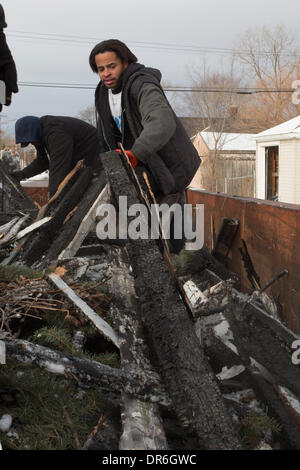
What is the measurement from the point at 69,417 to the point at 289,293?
192 centimetres

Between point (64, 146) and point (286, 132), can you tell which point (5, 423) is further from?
point (286, 132)

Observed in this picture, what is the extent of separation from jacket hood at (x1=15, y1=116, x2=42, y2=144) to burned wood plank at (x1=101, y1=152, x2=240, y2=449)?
2.43m

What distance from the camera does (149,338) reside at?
75.2 inches

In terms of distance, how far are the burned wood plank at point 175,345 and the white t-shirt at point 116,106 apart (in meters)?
0.92

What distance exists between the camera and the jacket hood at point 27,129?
14.6ft

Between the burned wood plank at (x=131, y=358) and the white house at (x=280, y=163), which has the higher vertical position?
the white house at (x=280, y=163)

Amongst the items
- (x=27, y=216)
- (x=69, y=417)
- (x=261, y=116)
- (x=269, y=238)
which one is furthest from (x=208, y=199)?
(x=261, y=116)

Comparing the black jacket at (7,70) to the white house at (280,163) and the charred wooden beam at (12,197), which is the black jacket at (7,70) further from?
the white house at (280,163)

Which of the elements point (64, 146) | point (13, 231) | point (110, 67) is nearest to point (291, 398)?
point (110, 67)

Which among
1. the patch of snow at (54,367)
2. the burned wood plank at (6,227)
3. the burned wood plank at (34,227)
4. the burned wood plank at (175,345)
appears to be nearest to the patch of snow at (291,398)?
the burned wood plank at (175,345)

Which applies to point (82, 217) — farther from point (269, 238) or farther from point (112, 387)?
point (112, 387)

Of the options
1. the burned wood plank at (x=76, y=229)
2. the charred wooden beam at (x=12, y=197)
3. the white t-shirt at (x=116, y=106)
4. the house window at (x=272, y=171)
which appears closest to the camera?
the white t-shirt at (x=116, y=106)

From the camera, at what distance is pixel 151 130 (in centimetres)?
256

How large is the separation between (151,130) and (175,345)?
135 cm
